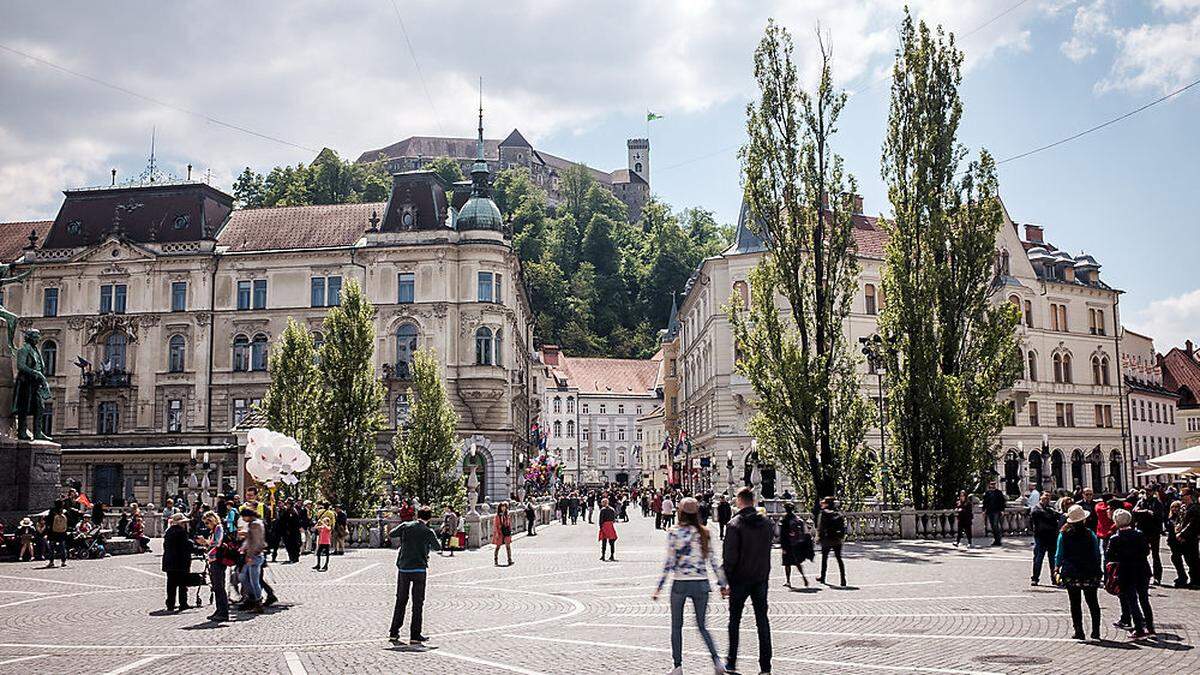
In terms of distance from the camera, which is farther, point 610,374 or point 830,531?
point 610,374

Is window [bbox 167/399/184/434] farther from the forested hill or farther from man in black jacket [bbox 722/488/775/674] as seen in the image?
man in black jacket [bbox 722/488/775/674]

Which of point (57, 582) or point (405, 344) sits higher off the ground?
point (405, 344)

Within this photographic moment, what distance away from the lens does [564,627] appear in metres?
14.4

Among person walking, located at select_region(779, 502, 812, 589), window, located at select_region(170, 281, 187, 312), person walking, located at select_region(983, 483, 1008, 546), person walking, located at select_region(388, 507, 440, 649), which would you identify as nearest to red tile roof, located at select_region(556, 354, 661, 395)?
window, located at select_region(170, 281, 187, 312)

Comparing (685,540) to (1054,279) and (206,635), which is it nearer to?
(206,635)

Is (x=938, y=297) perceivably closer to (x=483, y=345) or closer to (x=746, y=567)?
(x=746, y=567)

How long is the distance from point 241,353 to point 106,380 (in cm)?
748

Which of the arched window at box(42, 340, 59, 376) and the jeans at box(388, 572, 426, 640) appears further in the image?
the arched window at box(42, 340, 59, 376)

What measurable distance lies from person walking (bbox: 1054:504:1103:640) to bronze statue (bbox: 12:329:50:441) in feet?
81.2

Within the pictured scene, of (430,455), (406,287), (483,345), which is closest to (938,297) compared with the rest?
(430,455)

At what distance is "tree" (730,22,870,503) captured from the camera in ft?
106

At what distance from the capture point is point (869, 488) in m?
32.5

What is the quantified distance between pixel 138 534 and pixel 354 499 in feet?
26.2

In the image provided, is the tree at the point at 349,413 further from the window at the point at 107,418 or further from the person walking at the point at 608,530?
the window at the point at 107,418
